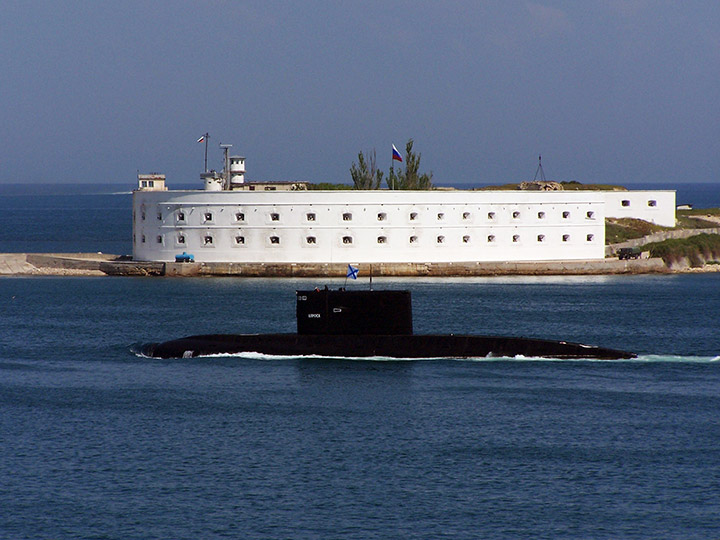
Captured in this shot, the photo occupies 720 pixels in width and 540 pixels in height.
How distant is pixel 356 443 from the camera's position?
26.6m

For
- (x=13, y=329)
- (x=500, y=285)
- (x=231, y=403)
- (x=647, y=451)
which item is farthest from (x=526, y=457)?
(x=500, y=285)

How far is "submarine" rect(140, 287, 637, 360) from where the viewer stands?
3619 centimetres

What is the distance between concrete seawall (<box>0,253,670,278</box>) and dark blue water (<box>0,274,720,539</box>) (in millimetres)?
22075

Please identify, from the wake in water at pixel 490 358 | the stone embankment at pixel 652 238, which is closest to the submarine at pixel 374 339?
the wake in water at pixel 490 358

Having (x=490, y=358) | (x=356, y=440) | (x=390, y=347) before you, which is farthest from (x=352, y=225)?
(x=356, y=440)

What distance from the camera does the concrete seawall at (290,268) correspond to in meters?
68.3

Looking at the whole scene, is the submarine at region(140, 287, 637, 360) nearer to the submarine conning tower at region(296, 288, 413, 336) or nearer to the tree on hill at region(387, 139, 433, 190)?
the submarine conning tower at region(296, 288, 413, 336)

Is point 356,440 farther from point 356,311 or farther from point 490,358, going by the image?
point 490,358

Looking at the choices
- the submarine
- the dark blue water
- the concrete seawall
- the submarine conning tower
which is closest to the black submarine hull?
the submarine

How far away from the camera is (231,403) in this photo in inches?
1223

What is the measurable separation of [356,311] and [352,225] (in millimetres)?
33461

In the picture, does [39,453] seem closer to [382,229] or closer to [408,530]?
[408,530]

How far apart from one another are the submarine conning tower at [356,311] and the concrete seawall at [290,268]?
3069 centimetres

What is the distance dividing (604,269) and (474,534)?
174ft
